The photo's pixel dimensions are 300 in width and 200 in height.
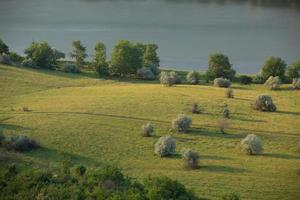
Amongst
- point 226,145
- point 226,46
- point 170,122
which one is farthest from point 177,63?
point 226,145

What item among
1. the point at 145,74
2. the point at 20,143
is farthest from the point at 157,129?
the point at 145,74

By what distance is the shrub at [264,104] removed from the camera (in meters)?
44.0

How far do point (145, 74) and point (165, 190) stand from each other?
1591 inches

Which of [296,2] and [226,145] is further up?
[296,2]

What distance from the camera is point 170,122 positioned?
39938 mm

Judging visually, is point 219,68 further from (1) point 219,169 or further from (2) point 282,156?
(1) point 219,169

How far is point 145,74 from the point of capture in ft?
209

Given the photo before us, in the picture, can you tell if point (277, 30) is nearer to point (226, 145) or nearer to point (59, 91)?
point (59, 91)

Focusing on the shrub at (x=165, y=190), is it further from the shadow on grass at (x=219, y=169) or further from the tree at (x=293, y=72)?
the tree at (x=293, y=72)

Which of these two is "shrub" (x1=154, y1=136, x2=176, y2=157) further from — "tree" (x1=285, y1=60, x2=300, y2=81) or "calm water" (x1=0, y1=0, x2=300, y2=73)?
"calm water" (x1=0, y1=0, x2=300, y2=73)

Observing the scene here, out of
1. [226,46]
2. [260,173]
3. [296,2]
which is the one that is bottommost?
[260,173]

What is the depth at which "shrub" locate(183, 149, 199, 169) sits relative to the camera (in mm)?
30306

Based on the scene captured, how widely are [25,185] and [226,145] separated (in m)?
14.5

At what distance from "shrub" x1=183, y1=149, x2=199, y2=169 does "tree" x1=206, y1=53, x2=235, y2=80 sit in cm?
3391
